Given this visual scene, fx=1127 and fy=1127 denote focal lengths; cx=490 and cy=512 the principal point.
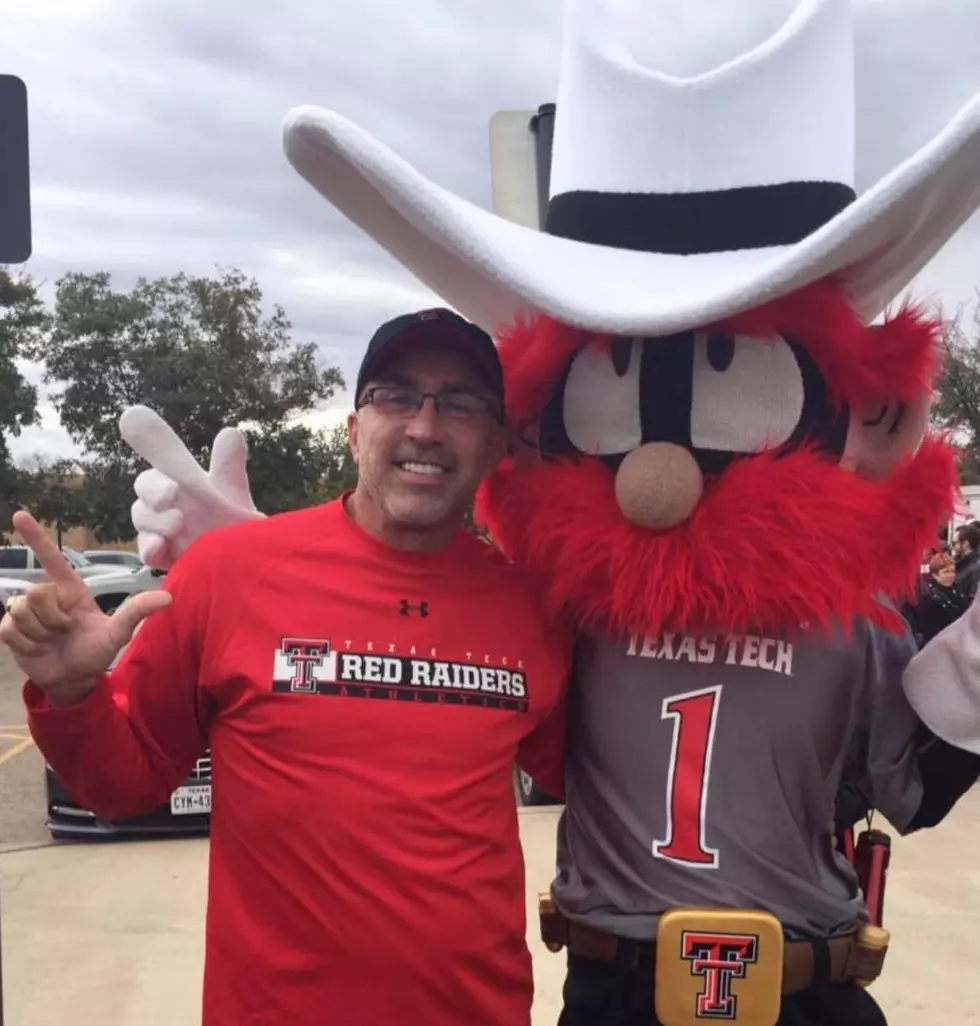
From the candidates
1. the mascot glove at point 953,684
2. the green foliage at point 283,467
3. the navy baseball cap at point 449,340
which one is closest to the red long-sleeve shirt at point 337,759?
the navy baseball cap at point 449,340

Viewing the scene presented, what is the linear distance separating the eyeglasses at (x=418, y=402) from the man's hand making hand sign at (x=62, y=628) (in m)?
0.58

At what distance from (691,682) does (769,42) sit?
1.26 m

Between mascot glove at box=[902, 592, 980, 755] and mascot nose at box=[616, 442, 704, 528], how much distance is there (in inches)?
19.2

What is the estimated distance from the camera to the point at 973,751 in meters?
1.95

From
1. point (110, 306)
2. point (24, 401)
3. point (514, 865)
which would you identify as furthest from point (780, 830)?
point (110, 306)

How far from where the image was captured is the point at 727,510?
199 cm

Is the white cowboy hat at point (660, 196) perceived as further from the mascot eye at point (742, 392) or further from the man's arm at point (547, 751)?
the man's arm at point (547, 751)

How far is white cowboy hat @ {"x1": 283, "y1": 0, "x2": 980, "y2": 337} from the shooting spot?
1.91 m

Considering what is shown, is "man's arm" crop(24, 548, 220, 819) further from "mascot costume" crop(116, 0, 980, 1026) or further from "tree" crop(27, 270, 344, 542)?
"tree" crop(27, 270, 344, 542)

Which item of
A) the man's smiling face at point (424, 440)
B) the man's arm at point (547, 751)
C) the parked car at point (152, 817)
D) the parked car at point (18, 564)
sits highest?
the man's smiling face at point (424, 440)

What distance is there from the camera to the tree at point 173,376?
70.4 ft

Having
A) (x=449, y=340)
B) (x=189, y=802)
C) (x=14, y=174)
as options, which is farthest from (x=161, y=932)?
(x=449, y=340)

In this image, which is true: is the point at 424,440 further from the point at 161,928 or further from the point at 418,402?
the point at 161,928

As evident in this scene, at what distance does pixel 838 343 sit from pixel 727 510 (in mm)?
376
